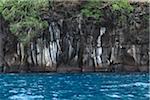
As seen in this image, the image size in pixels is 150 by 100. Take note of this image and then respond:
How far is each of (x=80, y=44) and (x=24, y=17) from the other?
437 cm

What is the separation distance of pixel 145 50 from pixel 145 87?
11.6 meters

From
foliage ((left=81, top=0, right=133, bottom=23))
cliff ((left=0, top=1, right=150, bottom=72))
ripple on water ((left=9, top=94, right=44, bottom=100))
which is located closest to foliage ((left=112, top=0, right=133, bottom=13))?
foliage ((left=81, top=0, right=133, bottom=23))

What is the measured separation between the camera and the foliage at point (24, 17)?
27938 millimetres

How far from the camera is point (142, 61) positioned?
94.3ft

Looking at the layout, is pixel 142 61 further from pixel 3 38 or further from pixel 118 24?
pixel 3 38

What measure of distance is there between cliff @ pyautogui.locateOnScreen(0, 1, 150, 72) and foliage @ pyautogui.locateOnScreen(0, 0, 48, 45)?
1.70 feet

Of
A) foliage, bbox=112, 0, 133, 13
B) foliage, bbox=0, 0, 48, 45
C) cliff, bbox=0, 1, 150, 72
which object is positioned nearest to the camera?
foliage, bbox=0, 0, 48, 45

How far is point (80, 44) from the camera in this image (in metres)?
29.1

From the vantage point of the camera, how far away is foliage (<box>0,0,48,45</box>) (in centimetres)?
2794

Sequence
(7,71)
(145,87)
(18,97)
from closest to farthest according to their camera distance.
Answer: (18,97) → (145,87) → (7,71)

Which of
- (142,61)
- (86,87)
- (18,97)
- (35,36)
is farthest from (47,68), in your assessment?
(18,97)

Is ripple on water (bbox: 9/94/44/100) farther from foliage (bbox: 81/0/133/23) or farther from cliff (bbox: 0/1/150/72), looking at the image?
foliage (bbox: 81/0/133/23)

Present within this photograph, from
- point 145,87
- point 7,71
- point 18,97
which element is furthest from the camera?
point 7,71

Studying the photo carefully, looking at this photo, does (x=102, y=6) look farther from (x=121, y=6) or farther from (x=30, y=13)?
(x=30, y=13)
